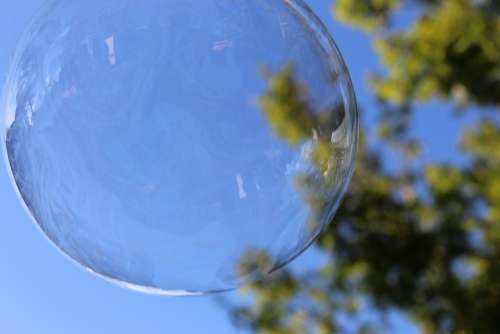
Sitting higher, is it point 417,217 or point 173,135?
point 173,135

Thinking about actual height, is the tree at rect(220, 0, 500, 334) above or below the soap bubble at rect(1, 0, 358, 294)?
below

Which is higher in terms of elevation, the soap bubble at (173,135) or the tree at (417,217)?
the soap bubble at (173,135)

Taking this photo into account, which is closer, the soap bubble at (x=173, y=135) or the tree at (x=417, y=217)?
the soap bubble at (x=173, y=135)

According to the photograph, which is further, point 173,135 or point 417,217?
point 417,217

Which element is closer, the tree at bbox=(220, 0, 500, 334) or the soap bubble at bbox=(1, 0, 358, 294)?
the soap bubble at bbox=(1, 0, 358, 294)
